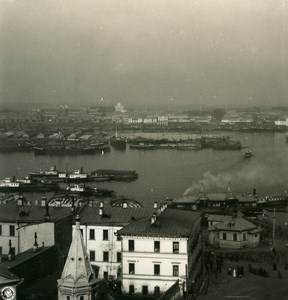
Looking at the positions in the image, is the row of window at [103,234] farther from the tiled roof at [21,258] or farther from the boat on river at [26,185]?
the boat on river at [26,185]

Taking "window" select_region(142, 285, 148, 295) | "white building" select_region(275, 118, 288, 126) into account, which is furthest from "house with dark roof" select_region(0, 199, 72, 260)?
"white building" select_region(275, 118, 288, 126)

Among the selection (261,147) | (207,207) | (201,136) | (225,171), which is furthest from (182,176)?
(201,136)

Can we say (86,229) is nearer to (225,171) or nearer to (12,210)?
(12,210)

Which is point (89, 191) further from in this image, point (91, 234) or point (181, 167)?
point (91, 234)

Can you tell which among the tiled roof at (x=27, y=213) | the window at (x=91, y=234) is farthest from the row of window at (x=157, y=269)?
the tiled roof at (x=27, y=213)

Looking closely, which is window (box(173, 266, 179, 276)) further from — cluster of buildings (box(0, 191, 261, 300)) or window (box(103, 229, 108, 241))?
window (box(103, 229, 108, 241))

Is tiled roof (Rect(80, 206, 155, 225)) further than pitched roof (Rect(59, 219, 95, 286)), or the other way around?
tiled roof (Rect(80, 206, 155, 225))
